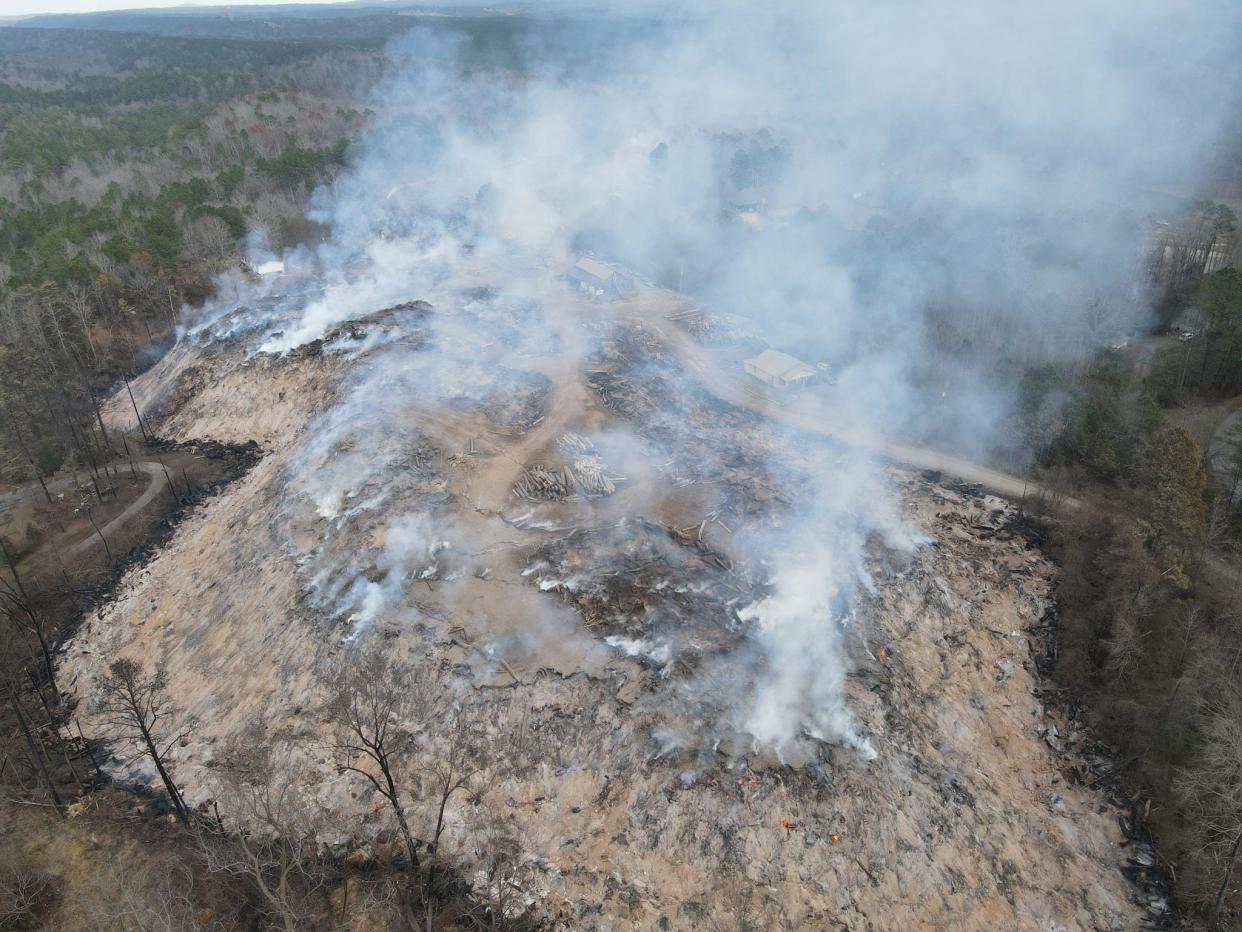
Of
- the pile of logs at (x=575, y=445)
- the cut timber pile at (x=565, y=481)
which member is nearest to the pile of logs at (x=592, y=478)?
the cut timber pile at (x=565, y=481)

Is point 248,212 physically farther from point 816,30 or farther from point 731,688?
point 816,30

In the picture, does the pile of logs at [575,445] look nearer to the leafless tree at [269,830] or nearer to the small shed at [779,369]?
the small shed at [779,369]

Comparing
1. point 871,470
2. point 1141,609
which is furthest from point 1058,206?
point 1141,609

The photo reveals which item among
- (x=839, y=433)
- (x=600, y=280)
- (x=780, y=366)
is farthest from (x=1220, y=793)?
(x=600, y=280)

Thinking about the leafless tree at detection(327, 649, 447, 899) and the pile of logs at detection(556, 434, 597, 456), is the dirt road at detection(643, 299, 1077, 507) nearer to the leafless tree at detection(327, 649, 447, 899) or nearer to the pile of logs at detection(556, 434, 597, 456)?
the pile of logs at detection(556, 434, 597, 456)

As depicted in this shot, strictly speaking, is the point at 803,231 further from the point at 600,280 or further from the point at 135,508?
the point at 135,508

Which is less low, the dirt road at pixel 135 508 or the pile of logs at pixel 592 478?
the pile of logs at pixel 592 478
